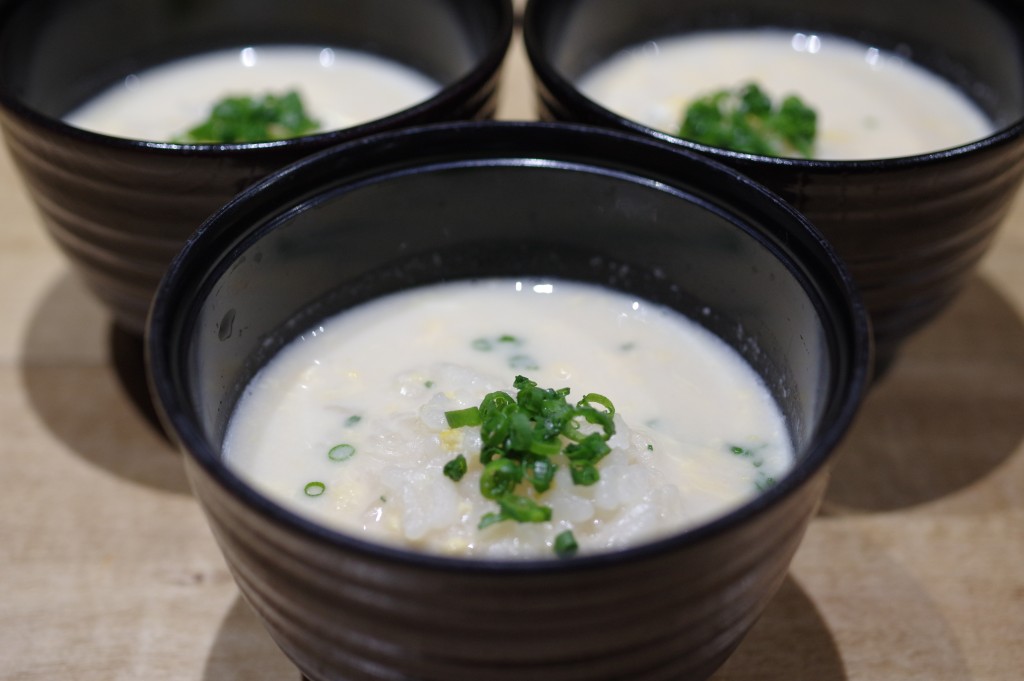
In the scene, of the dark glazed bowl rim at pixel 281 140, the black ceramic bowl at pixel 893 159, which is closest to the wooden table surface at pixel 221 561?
the black ceramic bowl at pixel 893 159

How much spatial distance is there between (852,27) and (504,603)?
174 cm

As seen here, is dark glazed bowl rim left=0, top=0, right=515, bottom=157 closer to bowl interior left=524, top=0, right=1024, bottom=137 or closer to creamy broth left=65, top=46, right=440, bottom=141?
bowl interior left=524, top=0, right=1024, bottom=137

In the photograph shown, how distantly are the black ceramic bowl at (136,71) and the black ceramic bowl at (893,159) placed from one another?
20 cm

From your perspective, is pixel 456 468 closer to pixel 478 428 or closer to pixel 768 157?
pixel 478 428

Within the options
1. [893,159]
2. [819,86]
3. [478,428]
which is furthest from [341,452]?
[819,86]

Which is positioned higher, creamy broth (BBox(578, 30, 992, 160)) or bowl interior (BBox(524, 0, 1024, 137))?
bowl interior (BBox(524, 0, 1024, 137))

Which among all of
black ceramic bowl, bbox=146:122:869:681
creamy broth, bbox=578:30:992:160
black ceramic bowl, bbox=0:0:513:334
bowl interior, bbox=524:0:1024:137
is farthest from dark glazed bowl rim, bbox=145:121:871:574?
creamy broth, bbox=578:30:992:160

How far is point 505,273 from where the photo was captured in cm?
170

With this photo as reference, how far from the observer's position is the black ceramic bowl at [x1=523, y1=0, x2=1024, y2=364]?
1.55 meters

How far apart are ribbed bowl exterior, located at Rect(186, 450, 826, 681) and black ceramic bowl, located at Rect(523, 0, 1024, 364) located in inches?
21.3

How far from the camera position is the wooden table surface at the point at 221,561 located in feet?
5.05

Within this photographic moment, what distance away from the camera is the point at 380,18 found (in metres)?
2.30

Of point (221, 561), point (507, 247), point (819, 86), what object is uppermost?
point (507, 247)

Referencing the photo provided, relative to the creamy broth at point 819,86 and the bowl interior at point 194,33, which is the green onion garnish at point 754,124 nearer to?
the creamy broth at point 819,86
